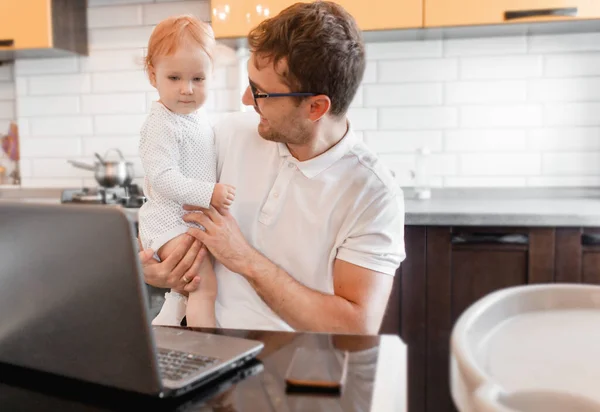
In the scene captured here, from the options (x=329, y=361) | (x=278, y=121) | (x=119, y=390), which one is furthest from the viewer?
(x=278, y=121)

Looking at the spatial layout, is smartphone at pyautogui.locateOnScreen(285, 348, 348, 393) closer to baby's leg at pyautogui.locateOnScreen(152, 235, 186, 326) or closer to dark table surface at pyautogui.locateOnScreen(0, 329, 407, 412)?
dark table surface at pyautogui.locateOnScreen(0, 329, 407, 412)

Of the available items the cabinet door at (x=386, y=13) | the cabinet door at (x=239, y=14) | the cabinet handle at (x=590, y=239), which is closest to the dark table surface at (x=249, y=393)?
the cabinet handle at (x=590, y=239)

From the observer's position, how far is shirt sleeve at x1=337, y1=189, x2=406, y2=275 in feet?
4.54

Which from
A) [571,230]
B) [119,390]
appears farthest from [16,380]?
[571,230]

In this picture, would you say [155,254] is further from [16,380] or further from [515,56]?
[515,56]

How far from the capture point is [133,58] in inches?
119

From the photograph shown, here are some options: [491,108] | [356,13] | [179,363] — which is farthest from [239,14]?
[179,363]

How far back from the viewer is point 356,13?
2.46 meters

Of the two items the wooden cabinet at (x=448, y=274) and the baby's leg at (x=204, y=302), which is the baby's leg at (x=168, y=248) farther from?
the wooden cabinet at (x=448, y=274)

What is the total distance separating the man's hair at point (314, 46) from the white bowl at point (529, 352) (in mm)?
834

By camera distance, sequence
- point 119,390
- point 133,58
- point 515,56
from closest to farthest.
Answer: point 119,390, point 515,56, point 133,58

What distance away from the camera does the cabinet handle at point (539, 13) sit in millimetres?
2324

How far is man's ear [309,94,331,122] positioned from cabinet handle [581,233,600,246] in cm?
122

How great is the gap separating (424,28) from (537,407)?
222 cm
